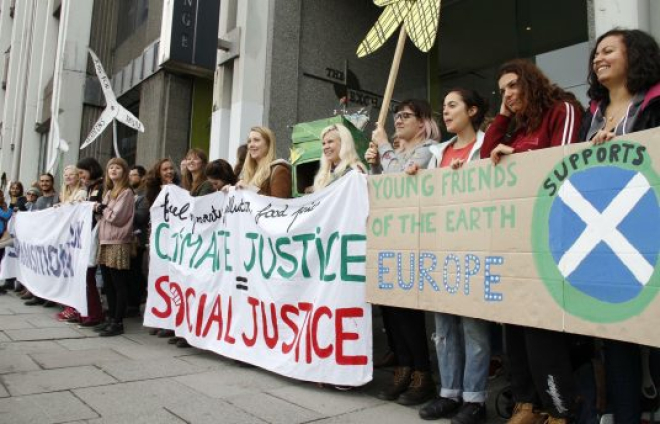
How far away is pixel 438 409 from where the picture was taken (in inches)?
115

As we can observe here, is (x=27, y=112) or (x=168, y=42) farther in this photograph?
(x=27, y=112)

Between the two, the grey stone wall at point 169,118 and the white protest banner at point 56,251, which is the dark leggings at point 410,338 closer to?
the white protest banner at point 56,251

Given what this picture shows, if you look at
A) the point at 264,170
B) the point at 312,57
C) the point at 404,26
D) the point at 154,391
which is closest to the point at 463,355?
the point at 154,391

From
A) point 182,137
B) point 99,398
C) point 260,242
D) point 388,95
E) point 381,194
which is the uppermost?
point 182,137

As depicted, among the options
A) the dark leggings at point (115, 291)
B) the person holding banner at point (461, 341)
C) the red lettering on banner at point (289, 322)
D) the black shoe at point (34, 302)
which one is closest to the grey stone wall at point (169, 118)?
the black shoe at point (34, 302)

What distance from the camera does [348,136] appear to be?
3.96 m

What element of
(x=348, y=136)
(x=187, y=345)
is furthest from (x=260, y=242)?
(x=187, y=345)

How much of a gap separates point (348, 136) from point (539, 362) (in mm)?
2173

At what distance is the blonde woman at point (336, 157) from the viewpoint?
389cm

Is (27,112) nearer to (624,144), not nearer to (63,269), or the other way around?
(63,269)

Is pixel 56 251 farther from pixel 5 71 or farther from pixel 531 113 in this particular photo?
pixel 5 71

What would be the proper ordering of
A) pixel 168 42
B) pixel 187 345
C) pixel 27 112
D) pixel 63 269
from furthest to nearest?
1. pixel 27 112
2. pixel 168 42
3. pixel 63 269
4. pixel 187 345

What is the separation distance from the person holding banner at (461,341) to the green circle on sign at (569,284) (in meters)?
0.54

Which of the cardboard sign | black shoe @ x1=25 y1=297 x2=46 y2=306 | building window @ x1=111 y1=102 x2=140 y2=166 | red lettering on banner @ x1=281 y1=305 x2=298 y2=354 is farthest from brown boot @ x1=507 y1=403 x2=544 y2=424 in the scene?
building window @ x1=111 y1=102 x2=140 y2=166
